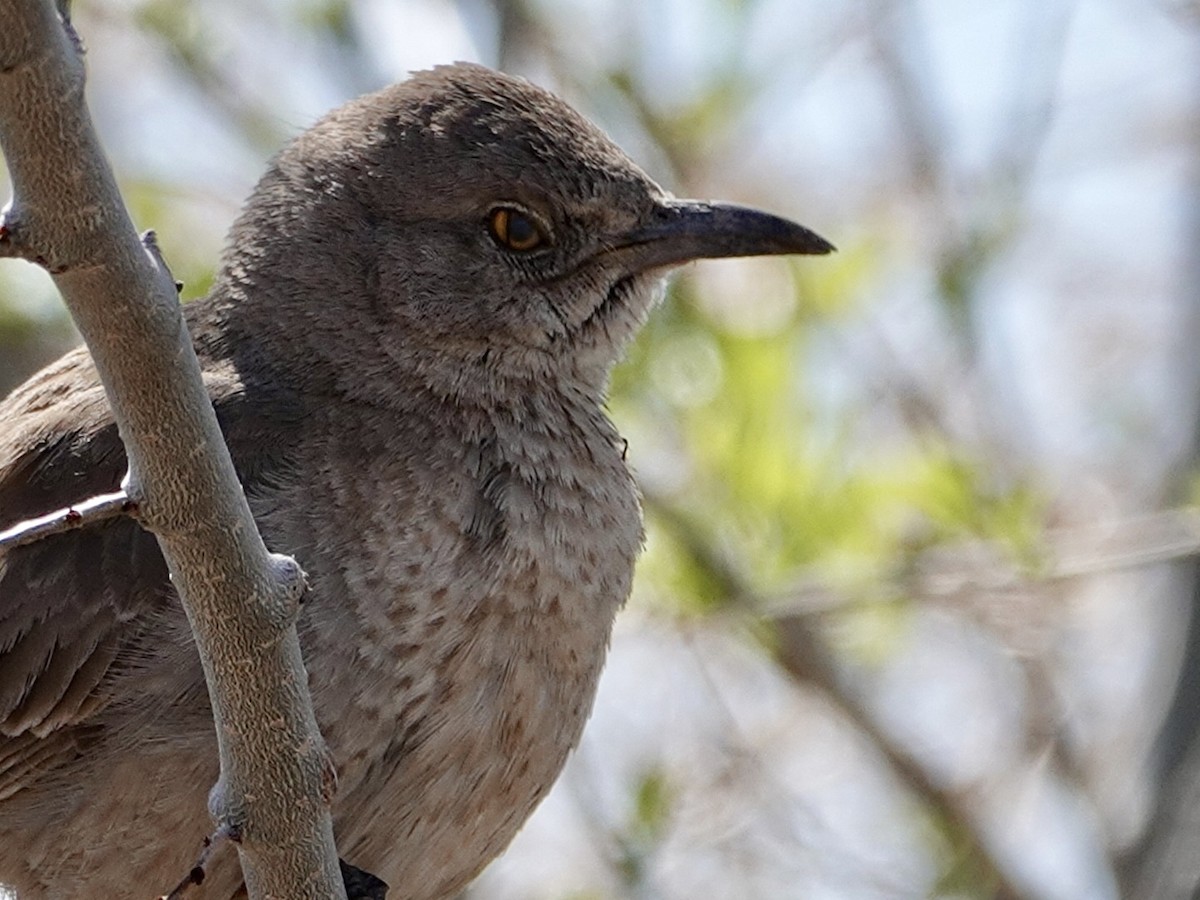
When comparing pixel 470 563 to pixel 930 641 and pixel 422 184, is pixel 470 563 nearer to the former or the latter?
pixel 422 184

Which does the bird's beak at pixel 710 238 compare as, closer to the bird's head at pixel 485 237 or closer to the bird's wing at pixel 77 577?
the bird's head at pixel 485 237

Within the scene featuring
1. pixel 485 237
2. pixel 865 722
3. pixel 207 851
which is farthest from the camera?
pixel 865 722

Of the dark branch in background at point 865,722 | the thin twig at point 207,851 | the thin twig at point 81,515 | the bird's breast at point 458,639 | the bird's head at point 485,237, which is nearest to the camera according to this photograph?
the thin twig at point 81,515

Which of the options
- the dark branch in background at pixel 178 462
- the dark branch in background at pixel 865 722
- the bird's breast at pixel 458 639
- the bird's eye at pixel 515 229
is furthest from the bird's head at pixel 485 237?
the dark branch in background at pixel 865 722

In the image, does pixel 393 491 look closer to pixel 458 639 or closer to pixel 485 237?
pixel 458 639

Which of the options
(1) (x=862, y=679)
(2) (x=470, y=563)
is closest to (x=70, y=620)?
(2) (x=470, y=563)

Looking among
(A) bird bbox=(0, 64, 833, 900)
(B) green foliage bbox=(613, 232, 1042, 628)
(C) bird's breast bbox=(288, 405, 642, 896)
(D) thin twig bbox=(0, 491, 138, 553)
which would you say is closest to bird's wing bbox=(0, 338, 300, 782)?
(A) bird bbox=(0, 64, 833, 900)

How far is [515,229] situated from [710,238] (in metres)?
0.46

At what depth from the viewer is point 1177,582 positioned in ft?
24.8

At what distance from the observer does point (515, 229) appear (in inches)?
193

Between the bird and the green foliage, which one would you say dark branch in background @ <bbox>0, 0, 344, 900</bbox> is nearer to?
the bird

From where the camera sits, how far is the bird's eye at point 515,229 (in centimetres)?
489

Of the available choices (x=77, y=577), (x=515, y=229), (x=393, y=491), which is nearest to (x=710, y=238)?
(x=515, y=229)

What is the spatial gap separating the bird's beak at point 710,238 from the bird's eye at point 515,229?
21 centimetres
